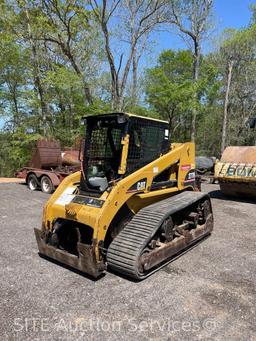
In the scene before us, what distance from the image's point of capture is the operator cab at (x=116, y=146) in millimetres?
4695

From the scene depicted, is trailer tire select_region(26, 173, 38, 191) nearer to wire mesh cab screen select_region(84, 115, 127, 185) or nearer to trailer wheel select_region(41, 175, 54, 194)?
trailer wheel select_region(41, 175, 54, 194)

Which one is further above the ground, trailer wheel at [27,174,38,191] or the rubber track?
the rubber track

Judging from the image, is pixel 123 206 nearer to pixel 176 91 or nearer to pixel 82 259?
pixel 82 259

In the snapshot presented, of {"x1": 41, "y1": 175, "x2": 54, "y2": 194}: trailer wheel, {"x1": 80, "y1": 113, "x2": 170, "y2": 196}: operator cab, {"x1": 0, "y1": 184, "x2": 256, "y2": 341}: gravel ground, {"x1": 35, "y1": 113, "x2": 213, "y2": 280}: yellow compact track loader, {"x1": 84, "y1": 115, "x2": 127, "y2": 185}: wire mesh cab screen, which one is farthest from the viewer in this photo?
{"x1": 41, "y1": 175, "x2": 54, "y2": 194}: trailer wheel

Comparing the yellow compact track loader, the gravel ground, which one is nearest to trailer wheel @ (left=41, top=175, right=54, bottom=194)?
the gravel ground

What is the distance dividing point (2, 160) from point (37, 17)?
1424 cm

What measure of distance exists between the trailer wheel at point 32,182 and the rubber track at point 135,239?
8.26 metres

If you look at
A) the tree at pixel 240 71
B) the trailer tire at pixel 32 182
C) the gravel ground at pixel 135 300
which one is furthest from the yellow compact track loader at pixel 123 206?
the tree at pixel 240 71

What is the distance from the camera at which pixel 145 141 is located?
514cm

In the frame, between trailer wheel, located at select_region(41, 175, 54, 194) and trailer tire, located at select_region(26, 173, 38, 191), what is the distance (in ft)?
1.75

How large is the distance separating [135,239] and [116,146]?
1.68 meters

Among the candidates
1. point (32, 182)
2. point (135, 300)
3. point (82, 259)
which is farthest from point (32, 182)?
point (135, 300)

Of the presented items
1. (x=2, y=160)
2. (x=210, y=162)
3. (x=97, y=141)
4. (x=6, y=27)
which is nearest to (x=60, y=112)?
(x=6, y=27)

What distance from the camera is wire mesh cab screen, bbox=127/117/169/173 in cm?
488
